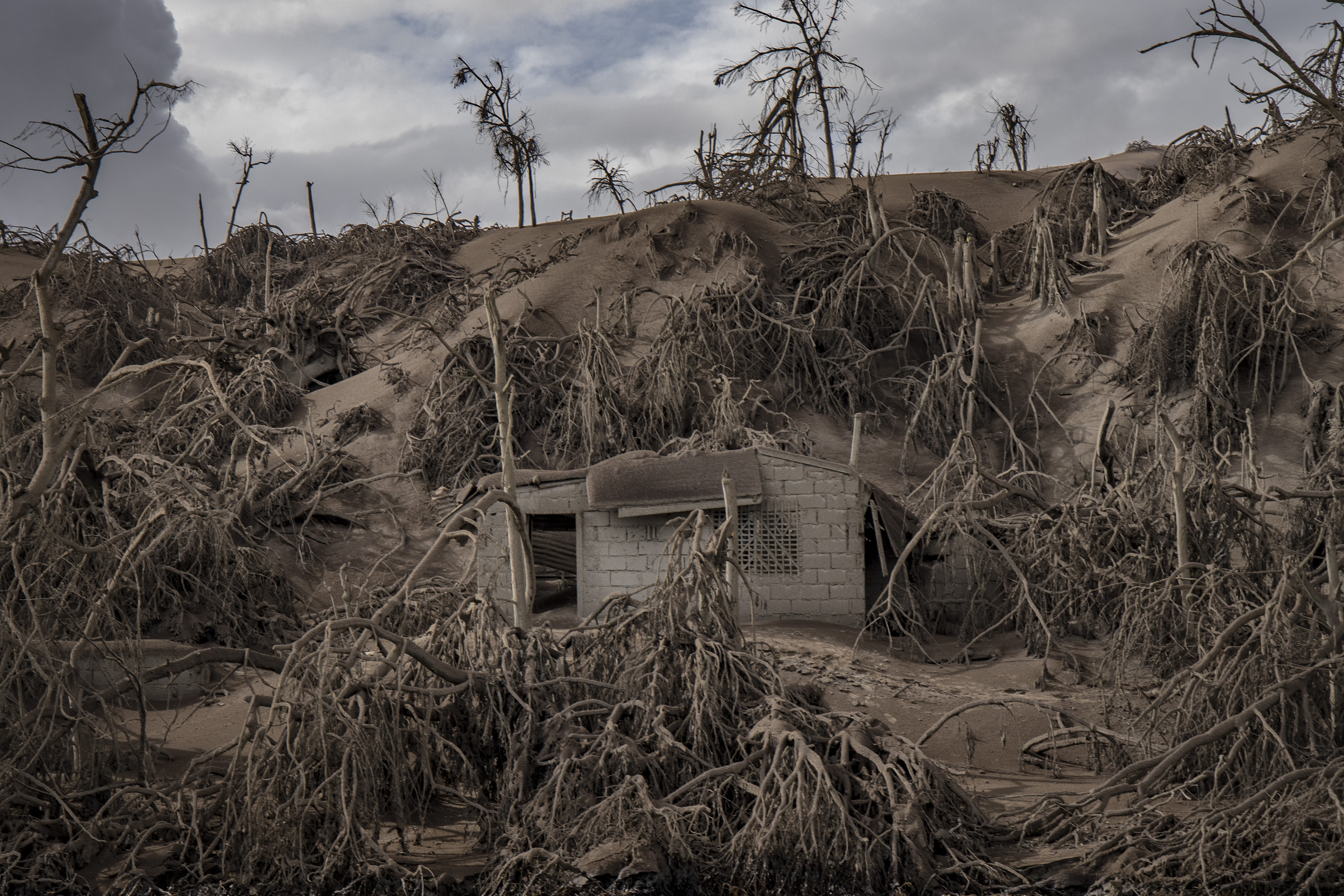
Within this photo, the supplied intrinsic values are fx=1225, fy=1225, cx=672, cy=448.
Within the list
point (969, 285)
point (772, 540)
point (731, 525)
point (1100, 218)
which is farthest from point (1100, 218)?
point (731, 525)

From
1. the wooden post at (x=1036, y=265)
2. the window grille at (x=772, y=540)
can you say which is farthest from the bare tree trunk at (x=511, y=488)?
the wooden post at (x=1036, y=265)

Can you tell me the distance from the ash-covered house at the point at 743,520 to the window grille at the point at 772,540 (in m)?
0.01

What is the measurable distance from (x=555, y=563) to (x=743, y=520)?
303 cm

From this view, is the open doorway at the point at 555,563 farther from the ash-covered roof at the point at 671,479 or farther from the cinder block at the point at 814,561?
the cinder block at the point at 814,561

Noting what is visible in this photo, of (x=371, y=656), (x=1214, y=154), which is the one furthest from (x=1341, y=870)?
(x=1214, y=154)

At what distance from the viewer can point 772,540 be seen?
1468cm

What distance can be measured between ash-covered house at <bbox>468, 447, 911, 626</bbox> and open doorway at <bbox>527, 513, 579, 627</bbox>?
1.07 ft

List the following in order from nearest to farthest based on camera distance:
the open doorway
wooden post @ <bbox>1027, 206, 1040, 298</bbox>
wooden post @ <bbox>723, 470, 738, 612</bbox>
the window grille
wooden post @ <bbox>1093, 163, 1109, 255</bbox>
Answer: wooden post @ <bbox>723, 470, 738, 612</bbox> < the window grille < the open doorway < wooden post @ <bbox>1027, 206, 1040, 298</bbox> < wooden post @ <bbox>1093, 163, 1109, 255</bbox>

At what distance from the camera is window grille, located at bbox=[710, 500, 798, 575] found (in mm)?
14625

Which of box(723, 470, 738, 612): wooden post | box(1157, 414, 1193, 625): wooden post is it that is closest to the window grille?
box(723, 470, 738, 612): wooden post

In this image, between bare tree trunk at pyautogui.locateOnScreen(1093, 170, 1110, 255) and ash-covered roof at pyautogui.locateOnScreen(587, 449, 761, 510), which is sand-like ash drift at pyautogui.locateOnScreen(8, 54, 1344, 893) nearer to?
bare tree trunk at pyautogui.locateOnScreen(1093, 170, 1110, 255)

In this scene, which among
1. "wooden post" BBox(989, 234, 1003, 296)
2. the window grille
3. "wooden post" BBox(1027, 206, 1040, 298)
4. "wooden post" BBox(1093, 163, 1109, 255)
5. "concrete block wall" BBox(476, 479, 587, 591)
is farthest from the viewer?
"wooden post" BBox(989, 234, 1003, 296)

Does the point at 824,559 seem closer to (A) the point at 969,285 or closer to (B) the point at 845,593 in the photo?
(B) the point at 845,593

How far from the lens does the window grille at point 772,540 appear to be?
14625 mm
